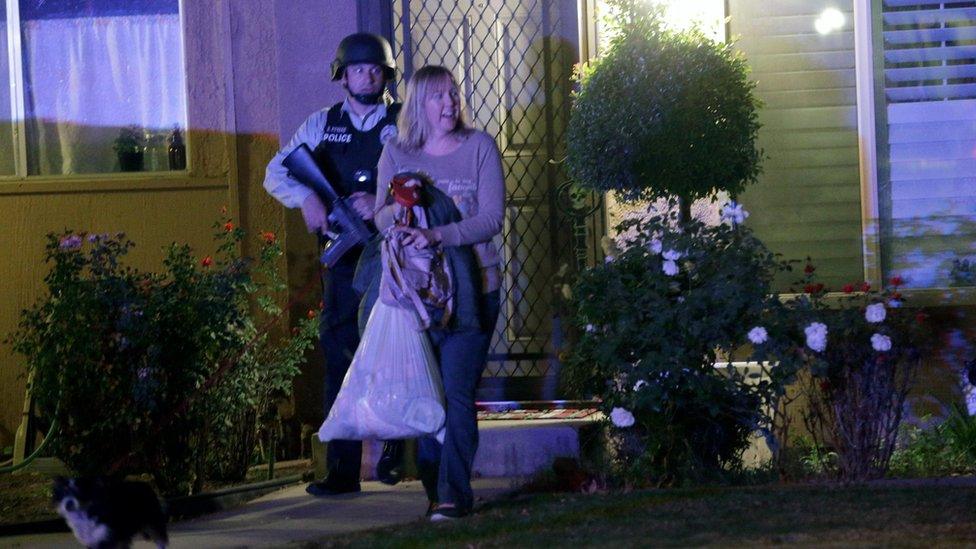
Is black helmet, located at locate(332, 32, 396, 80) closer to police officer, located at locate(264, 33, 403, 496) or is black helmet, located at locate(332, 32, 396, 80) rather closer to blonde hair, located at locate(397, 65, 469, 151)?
police officer, located at locate(264, 33, 403, 496)

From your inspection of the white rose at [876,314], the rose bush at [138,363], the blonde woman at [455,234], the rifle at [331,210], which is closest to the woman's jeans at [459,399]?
the blonde woman at [455,234]

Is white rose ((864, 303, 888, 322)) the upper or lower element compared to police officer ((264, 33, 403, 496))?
lower

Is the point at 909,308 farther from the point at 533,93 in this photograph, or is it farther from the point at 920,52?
the point at 533,93

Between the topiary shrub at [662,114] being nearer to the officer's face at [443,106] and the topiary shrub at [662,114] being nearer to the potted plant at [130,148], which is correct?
the officer's face at [443,106]

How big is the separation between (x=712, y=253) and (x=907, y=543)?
83.9 inches

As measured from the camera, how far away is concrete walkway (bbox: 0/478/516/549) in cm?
550

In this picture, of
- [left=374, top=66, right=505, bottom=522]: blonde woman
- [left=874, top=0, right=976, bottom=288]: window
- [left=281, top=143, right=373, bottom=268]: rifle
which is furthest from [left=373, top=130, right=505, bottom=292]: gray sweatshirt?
[left=874, top=0, right=976, bottom=288]: window

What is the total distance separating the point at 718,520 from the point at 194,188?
455 cm

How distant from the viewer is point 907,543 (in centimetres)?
457

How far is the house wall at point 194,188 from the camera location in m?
8.42

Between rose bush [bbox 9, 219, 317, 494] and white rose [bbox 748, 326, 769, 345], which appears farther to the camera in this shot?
rose bush [bbox 9, 219, 317, 494]

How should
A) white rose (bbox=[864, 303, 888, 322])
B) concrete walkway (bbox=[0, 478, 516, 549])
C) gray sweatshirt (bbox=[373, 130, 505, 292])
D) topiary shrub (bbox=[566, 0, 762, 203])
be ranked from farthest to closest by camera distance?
topiary shrub (bbox=[566, 0, 762, 203]) < white rose (bbox=[864, 303, 888, 322]) < concrete walkway (bbox=[0, 478, 516, 549]) < gray sweatshirt (bbox=[373, 130, 505, 292])

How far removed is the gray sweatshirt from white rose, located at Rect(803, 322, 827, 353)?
1.54 m

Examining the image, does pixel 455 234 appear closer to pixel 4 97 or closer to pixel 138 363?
pixel 138 363
